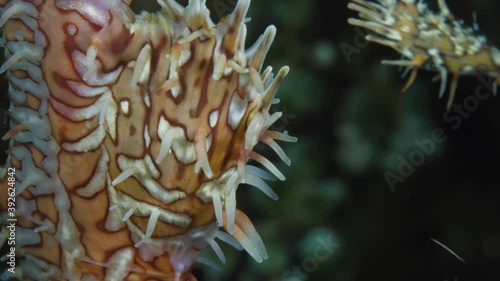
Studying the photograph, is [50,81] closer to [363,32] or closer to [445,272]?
[363,32]

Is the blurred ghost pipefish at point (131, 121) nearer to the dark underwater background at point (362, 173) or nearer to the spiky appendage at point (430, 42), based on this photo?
the spiky appendage at point (430, 42)

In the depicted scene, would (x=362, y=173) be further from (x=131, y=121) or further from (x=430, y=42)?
(x=131, y=121)

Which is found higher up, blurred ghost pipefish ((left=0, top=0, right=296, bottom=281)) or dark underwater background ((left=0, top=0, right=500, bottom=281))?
blurred ghost pipefish ((left=0, top=0, right=296, bottom=281))

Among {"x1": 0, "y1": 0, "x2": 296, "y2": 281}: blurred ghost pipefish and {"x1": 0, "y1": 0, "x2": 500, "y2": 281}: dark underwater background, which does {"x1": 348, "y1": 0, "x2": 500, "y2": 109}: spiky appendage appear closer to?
{"x1": 0, "y1": 0, "x2": 296, "y2": 281}: blurred ghost pipefish

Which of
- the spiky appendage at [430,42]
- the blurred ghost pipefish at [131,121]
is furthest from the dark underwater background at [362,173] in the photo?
the blurred ghost pipefish at [131,121]

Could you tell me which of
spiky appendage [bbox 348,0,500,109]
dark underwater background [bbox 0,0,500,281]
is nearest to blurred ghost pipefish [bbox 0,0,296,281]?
spiky appendage [bbox 348,0,500,109]

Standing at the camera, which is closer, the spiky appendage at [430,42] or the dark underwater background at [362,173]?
the spiky appendage at [430,42]
